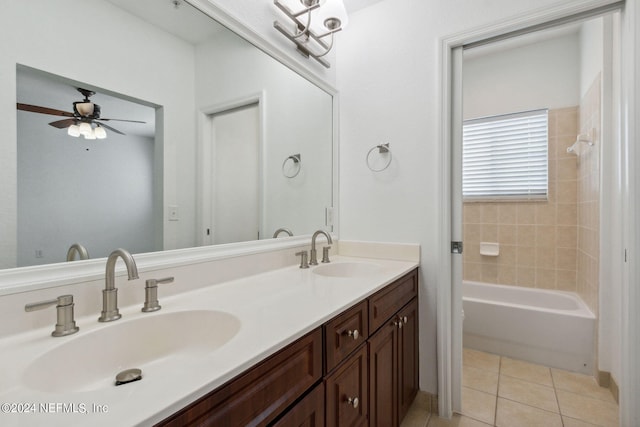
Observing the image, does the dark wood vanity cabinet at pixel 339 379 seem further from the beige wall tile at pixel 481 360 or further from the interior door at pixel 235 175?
the beige wall tile at pixel 481 360

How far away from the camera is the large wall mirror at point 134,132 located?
0.79 m

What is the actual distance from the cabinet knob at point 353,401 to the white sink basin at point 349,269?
677mm

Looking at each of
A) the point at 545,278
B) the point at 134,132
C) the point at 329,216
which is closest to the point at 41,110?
the point at 134,132

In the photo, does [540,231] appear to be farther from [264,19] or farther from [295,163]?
[264,19]

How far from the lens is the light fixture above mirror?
1.51 m

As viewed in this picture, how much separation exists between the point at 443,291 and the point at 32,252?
5.56ft

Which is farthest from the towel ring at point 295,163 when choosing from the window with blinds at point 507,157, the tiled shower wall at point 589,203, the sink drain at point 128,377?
the tiled shower wall at point 589,203

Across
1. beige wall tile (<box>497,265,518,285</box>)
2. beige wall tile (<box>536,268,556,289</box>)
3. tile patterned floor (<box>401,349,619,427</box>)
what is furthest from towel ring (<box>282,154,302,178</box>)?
beige wall tile (<box>536,268,556,289</box>)

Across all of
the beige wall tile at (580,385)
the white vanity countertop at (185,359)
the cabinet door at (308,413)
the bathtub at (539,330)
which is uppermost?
the white vanity countertop at (185,359)

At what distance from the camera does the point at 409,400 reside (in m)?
1.57

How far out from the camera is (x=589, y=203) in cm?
217

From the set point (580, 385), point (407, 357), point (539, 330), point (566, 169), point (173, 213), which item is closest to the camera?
point (173, 213)

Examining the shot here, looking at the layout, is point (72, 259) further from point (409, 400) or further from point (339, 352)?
point (409, 400)

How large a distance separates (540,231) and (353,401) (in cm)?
254
